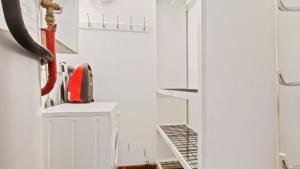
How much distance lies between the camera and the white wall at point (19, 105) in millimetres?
376

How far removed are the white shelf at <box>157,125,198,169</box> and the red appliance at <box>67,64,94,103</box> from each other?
2.65 ft

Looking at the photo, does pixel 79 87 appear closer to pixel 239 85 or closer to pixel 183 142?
pixel 183 142

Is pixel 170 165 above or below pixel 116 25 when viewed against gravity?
below

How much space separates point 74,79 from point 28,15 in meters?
1.20

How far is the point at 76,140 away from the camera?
1.02m

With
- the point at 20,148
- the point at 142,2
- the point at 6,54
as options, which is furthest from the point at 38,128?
the point at 142,2

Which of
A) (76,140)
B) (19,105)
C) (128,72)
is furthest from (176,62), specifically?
(19,105)

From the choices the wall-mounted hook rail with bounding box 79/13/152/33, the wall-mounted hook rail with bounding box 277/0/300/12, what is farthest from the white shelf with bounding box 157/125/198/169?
the wall-mounted hook rail with bounding box 79/13/152/33

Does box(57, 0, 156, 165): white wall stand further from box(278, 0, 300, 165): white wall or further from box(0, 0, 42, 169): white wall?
box(0, 0, 42, 169): white wall

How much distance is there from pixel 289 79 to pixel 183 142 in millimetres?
1031

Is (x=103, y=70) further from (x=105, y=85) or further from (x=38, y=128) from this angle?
(x=38, y=128)

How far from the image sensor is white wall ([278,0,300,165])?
34.6 inches

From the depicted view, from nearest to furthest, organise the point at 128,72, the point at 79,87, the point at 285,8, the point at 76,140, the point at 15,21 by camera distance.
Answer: the point at 15,21 → the point at 285,8 → the point at 76,140 → the point at 79,87 → the point at 128,72

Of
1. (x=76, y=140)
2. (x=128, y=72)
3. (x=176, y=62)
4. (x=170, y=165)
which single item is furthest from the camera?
(x=128, y=72)
